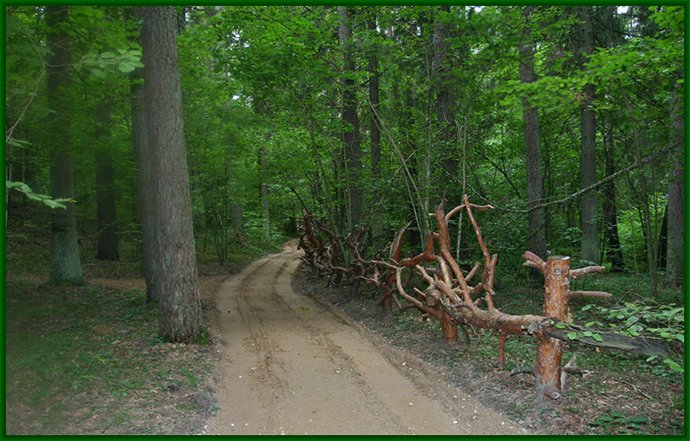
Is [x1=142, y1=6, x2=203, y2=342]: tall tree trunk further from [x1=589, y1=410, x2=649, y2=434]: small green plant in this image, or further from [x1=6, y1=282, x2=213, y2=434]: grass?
[x1=589, y1=410, x2=649, y2=434]: small green plant

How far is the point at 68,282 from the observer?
34.2 feet

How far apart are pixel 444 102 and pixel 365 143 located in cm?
546

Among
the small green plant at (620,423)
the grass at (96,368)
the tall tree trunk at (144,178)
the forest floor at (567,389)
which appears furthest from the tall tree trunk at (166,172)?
the small green plant at (620,423)

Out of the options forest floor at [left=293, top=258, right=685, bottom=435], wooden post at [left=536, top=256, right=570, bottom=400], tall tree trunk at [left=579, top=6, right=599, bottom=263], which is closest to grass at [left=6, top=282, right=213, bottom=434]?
forest floor at [left=293, top=258, right=685, bottom=435]

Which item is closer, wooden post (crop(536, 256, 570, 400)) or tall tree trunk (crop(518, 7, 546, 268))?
wooden post (crop(536, 256, 570, 400))

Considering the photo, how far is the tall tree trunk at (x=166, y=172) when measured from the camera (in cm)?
683

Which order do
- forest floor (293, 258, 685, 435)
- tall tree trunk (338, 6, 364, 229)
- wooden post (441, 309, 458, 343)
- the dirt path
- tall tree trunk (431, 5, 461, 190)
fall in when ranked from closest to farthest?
forest floor (293, 258, 685, 435) → the dirt path → wooden post (441, 309, 458, 343) → tall tree trunk (431, 5, 461, 190) → tall tree trunk (338, 6, 364, 229)

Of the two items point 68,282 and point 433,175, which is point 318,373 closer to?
point 433,175

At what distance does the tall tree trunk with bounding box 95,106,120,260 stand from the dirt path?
5.51 m

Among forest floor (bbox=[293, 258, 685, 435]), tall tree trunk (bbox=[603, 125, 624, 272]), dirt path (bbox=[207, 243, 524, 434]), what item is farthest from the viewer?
tall tree trunk (bbox=[603, 125, 624, 272])

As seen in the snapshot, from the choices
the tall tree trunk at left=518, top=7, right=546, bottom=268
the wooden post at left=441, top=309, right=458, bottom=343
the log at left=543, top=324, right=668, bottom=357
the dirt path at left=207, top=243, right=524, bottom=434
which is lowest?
the dirt path at left=207, top=243, right=524, bottom=434

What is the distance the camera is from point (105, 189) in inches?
540

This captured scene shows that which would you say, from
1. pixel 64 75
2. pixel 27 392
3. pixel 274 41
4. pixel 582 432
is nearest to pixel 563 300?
pixel 582 432

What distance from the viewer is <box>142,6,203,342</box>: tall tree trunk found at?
22.4 ft
